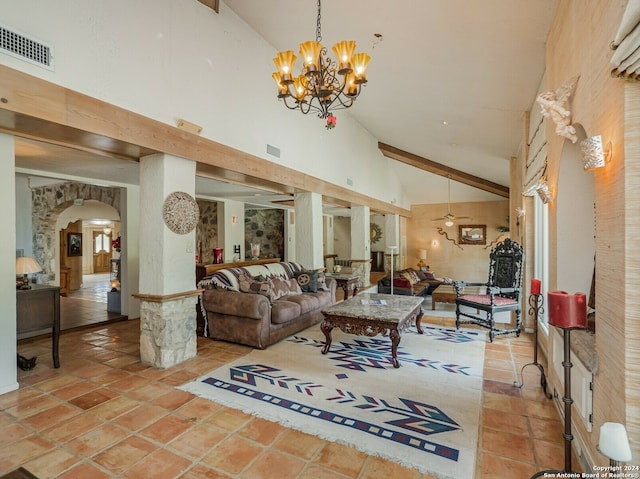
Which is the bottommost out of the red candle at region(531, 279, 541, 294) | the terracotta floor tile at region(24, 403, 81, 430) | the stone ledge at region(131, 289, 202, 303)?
the terracotta floor tile at region(24, 403, 81, 430)

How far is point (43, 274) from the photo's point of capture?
628cm

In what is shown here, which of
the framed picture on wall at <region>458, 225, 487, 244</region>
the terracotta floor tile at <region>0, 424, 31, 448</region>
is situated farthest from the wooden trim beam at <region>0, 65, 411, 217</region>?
the framed picture on wall at <region>458, 225, 487, 244</region>

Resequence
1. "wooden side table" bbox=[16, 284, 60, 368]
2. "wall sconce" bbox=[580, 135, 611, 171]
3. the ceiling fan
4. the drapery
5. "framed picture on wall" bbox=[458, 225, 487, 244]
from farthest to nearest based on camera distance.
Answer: "framed picture on wall" bbox=[458, 225, 487, 244] < the ceiling fan < "wooden side table" bbox=[16, 284, 60, 368] < "wall sconce" bbox=[580, 135, 611, 171] < the drapery

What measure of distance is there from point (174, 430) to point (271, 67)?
4828mm

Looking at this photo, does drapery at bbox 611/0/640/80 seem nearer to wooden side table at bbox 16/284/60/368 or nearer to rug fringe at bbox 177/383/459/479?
rug fringe at bbox 177/383/459/479

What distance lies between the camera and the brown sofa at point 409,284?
7.12 meters

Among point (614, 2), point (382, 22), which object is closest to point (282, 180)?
point (382, 22)

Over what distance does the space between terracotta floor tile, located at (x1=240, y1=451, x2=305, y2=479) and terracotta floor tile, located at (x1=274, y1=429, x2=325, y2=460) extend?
0.06 metres

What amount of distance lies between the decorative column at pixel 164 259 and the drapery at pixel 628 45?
3.44m

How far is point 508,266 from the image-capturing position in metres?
4.82

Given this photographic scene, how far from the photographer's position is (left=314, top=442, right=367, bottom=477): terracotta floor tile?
1.86m

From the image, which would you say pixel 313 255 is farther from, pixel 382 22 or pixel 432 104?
pixel 382 22

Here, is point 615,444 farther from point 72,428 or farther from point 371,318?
point 72,428

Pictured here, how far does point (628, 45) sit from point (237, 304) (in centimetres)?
382
